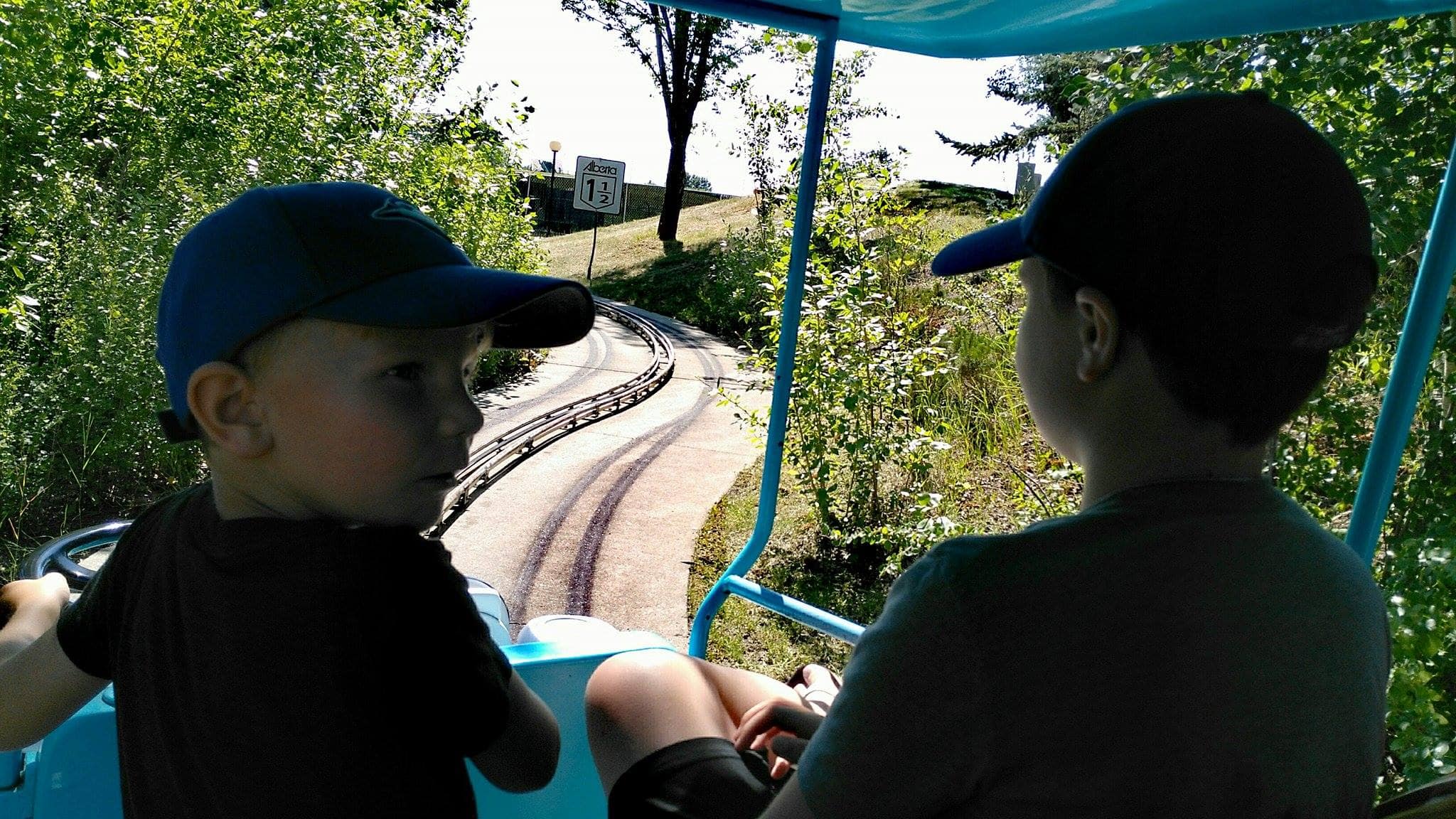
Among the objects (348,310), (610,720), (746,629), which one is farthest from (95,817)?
(746,629)

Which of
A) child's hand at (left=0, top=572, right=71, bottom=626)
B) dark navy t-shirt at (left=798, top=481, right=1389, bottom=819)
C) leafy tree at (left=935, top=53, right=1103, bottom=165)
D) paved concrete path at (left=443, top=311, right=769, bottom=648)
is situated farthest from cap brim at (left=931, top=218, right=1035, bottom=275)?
leafy tree at (left=935, top=53, right=1103, bottom=165)

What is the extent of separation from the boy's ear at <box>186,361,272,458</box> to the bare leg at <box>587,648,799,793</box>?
1.91 ft

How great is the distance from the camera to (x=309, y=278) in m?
1.08

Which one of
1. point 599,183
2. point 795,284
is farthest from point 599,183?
point 795,284

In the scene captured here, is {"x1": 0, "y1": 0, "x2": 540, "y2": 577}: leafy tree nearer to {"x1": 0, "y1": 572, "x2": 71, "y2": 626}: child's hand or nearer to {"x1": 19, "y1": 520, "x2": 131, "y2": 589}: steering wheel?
{"x1": 19, "y1": 520, "x2": 131, "y2": 589}: steering wheel

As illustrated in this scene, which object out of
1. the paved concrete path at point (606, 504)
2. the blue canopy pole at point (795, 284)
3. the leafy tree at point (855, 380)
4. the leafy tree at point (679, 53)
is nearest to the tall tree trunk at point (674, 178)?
the leafy tree at point (679, 53)

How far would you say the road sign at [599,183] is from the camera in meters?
15.6

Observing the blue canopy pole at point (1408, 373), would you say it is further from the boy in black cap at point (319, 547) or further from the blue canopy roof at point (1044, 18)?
the boy in black cap at point (319, 547)

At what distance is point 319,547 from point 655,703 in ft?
1.80

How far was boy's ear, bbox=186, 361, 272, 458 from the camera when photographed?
110 cm

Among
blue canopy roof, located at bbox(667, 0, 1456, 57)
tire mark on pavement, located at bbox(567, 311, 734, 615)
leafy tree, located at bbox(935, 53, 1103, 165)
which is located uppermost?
leafy tree, located at bbox(935, 53, 1103, 165)

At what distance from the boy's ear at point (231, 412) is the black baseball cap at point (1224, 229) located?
2.67 feet

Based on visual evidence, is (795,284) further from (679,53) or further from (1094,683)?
(679,53)

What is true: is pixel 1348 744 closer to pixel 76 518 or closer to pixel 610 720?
pixel 610 720
